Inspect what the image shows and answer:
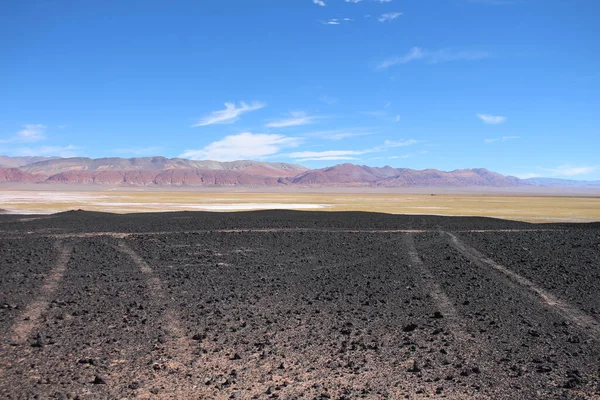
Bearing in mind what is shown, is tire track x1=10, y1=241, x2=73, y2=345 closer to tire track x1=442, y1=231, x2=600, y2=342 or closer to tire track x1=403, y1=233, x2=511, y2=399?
tire track x1=403, y1=233, x2=511, y2=399

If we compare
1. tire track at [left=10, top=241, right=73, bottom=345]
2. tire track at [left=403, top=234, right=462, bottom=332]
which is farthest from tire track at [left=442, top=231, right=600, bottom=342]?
tire track at [left=10, top=241, right=73, bottom=345]

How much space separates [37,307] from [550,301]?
32.7ft

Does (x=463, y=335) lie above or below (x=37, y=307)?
below

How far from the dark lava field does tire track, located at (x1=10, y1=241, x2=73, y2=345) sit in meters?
0.05

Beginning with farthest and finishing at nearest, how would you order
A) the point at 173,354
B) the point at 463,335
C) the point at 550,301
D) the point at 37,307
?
the point at 550,301 → the point at 37,307 → the point at 463,335 → the point at 173,354

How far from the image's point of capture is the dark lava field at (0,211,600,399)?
6.02 m

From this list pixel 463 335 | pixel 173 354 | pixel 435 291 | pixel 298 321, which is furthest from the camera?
pixel 435 291

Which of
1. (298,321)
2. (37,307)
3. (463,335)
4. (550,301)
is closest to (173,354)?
(298,321)

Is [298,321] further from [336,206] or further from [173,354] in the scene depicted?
[336,206]

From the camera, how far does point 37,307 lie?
9352mm

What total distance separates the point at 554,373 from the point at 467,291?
189 inches

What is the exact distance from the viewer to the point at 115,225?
961 inches

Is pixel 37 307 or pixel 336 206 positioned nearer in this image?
pixel 37 307

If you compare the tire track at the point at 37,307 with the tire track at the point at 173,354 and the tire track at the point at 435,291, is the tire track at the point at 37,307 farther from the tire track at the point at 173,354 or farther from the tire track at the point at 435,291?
the tire track at the point at 435,291
